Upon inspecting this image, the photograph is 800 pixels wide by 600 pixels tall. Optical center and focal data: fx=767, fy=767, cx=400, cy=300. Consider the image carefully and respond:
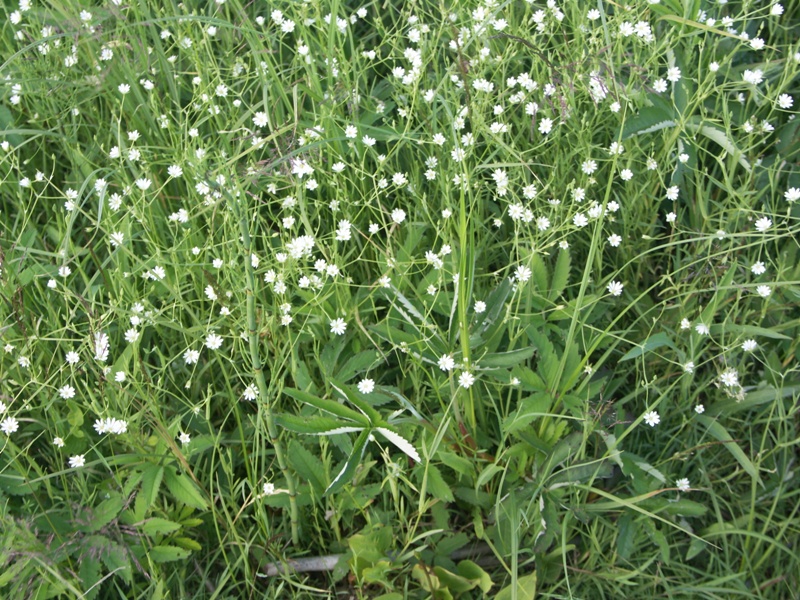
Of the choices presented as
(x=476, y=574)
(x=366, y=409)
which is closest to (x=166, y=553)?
(x=366, y=409)

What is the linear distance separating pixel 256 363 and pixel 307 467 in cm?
31

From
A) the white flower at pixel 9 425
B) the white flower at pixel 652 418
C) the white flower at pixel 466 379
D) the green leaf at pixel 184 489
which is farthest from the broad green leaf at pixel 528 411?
the white flower at pixel 9 425

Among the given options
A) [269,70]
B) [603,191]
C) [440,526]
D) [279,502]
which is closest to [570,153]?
[603,191]

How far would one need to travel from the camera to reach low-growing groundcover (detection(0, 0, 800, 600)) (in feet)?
5.19

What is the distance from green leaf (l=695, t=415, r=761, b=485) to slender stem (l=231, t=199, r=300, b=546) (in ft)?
3.05

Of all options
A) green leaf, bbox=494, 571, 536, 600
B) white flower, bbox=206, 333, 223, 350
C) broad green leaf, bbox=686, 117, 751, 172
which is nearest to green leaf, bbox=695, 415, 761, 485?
green leaf, bbox=494, 571, 536, 600

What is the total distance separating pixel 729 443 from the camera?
5.62 feet

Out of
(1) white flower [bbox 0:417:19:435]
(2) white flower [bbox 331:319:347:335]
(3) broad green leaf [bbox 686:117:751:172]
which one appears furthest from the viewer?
(3) broad green leaf [bbox 686:117:751:172]

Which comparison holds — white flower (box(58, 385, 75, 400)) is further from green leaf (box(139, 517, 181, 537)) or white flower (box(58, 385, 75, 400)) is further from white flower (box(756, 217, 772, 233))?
white flower (box(756, 217, 772, 233))

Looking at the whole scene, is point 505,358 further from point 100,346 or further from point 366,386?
point 100,346

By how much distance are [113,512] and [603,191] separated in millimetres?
1410

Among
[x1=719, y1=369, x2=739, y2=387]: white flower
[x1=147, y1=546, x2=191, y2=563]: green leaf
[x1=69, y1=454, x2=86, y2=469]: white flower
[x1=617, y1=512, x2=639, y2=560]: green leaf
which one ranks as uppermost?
[x1=69, y1=454, x2=86, y2=469]: white flower

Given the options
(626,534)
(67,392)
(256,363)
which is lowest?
Result: (626,534)

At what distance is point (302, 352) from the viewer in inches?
74.0
